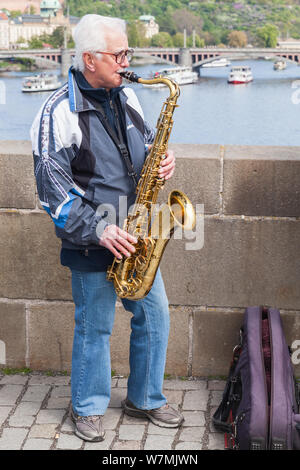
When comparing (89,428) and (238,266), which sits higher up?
(238,266)

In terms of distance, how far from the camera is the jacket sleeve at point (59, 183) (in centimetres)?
280

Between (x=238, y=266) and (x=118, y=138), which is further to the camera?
(x=238, y=266)

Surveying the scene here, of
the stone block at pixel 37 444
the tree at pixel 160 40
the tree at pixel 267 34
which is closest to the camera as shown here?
the stone block at pixel 37 444

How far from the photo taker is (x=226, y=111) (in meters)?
18.3

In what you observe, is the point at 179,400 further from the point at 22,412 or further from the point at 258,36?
the point at 258,36

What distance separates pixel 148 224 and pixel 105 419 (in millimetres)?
1095

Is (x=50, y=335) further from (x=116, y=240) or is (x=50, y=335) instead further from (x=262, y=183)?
(x=262, y=183)

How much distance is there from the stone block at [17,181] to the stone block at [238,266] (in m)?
0.85

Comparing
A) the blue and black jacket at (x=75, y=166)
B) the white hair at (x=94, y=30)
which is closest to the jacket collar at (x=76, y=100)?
the blue and black jacket at (x=75, y=166)

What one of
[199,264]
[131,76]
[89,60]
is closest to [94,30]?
[89,60]

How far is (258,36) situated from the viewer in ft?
48.4

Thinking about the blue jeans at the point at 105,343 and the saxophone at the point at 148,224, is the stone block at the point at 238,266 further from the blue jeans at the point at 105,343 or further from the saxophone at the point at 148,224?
the saxophone at the point at 148,224

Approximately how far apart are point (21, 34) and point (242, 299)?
18.0m
